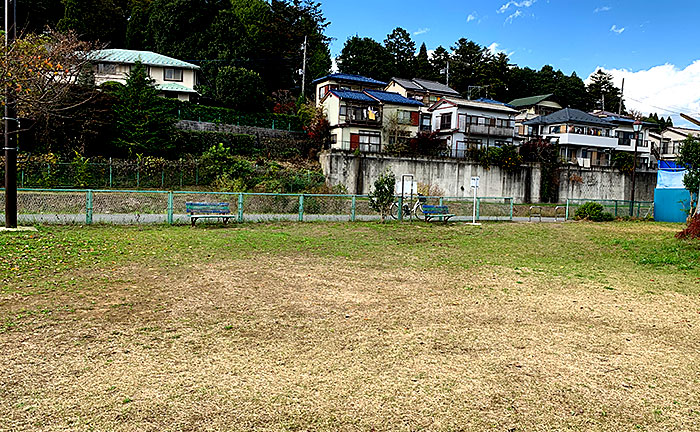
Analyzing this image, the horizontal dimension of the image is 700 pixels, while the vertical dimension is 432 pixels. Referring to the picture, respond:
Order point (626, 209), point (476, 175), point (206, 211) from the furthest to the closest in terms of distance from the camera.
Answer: point (476, 175)
point (626, 209)
point (206, 211)

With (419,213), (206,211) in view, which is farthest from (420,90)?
(206,211)

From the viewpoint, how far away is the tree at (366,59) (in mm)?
65069

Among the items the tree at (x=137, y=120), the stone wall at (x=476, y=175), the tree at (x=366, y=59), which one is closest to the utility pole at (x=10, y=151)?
the tree at (x=137, y=120)

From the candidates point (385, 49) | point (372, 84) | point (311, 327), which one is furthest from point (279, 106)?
point (311, 327)

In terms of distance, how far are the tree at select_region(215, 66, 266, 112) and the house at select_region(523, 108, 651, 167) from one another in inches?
1244

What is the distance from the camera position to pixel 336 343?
564 centimetres

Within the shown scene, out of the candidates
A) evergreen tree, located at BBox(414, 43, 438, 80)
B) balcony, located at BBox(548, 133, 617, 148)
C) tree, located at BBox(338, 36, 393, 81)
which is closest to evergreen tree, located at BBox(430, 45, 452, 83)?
evergreen tree, located at BBox(414, 43, 438, 80)

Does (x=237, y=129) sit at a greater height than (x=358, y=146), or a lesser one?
greater

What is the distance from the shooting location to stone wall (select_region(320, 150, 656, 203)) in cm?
3356

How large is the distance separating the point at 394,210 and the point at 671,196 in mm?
19446

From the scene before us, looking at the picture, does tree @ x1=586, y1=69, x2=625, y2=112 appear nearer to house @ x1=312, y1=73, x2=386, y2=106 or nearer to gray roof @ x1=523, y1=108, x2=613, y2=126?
gray roof @ x1=523, y1=108, x2=613, y2=126

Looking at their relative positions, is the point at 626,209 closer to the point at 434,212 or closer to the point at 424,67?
the point at 434,212

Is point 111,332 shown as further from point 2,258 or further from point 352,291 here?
point 2,258

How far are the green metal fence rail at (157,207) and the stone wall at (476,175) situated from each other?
9.54 m
